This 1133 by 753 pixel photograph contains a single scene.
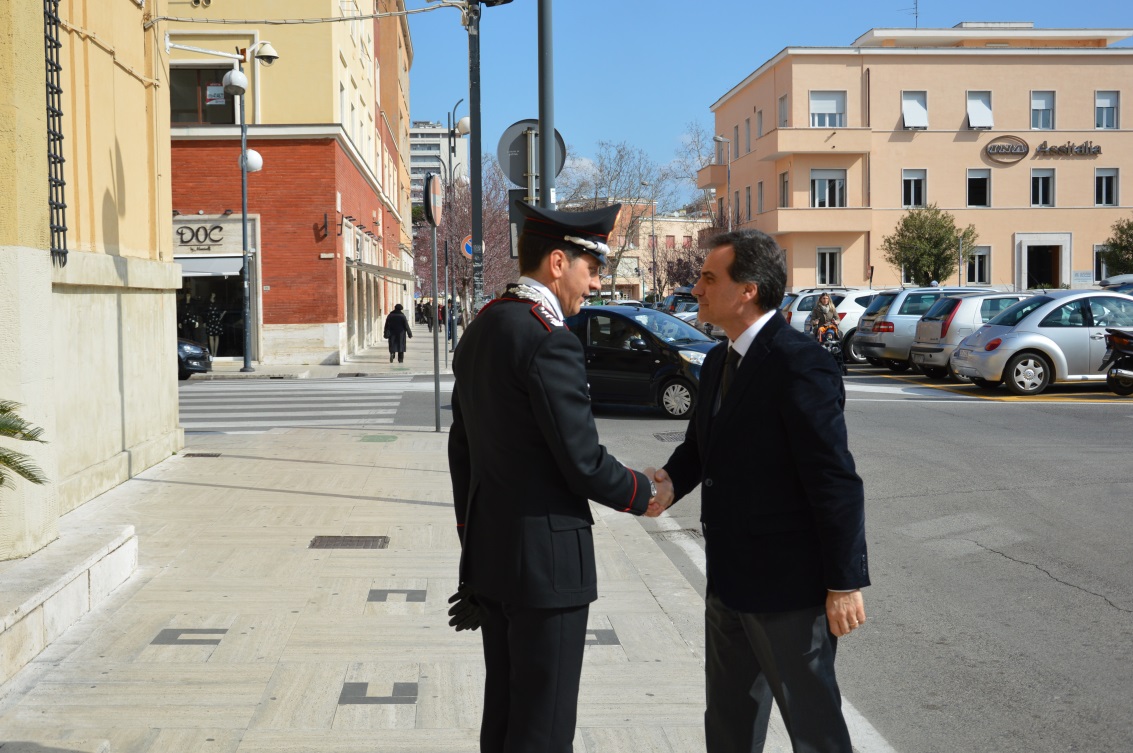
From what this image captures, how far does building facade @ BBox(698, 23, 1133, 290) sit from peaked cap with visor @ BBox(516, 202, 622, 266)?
50.0 metres

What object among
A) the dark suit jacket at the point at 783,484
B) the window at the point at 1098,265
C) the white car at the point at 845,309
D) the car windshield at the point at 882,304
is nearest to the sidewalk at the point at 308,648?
the dark suit jacket at the point at 783,484

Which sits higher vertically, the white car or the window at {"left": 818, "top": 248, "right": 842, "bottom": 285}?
the window at {"left": 818, "top": 248, "right": 842, "bottom": 285}

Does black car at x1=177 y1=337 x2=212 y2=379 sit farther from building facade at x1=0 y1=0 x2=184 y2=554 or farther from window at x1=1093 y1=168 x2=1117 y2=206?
window at x1=1093 y1=168 x2=1117 y2=206

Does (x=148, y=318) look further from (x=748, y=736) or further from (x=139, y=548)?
(x=748, y=736)

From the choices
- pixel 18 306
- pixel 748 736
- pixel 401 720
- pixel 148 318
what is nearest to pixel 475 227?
pixel 148 318

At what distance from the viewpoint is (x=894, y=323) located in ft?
76.2

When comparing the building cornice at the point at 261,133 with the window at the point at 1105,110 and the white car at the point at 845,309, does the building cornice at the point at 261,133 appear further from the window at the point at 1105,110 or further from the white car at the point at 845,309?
the window at the point at 1105,110

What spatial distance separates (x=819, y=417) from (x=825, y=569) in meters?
0.42

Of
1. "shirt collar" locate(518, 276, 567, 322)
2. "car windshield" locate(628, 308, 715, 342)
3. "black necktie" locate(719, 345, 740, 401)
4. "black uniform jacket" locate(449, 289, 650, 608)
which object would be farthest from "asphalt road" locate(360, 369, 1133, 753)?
"car windshield" locate(628, 308, 715, 342)

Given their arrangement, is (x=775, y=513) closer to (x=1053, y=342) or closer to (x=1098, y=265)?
(x=1053, y=342)

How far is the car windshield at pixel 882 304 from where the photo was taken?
935 inches

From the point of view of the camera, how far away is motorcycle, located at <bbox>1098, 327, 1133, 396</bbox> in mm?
17000

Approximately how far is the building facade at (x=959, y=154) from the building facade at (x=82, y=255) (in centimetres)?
4395

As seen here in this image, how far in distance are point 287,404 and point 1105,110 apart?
4685 cm
